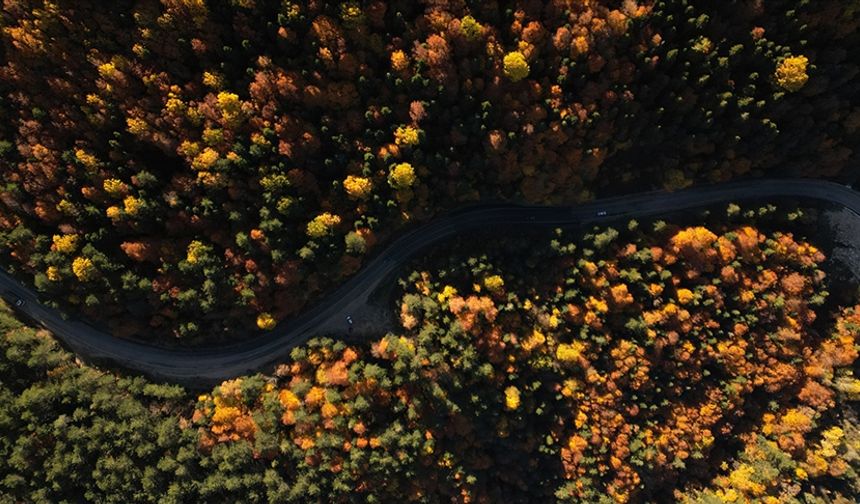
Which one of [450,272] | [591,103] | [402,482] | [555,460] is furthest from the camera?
[555,460]

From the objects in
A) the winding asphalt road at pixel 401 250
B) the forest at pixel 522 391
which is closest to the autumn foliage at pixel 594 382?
the forest at pixel 522 391

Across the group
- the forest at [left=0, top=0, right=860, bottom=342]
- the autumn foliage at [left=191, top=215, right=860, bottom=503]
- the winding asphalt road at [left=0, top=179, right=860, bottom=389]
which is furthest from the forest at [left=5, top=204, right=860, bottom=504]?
the forest at [left=0, top=0, right=860, bottom=342]

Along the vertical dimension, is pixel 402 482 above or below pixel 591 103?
below

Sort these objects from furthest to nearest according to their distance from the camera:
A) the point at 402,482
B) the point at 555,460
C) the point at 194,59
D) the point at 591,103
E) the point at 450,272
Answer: the point at 555,460 < the point at 402,482 < the point at 450,272 < the point at 591,103 < the point at 194,59

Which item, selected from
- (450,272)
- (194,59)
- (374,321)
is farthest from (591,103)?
(194,59)

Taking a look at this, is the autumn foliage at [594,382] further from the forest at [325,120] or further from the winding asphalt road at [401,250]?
the forest at [325,120]

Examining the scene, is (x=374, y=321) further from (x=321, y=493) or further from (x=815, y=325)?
(x=815, y=325)

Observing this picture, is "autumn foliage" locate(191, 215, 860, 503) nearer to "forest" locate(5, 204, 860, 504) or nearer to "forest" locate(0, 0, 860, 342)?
"forest" locate(5, 204, 860, 504)

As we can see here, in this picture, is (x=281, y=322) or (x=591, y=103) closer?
(x=591, y=103)
